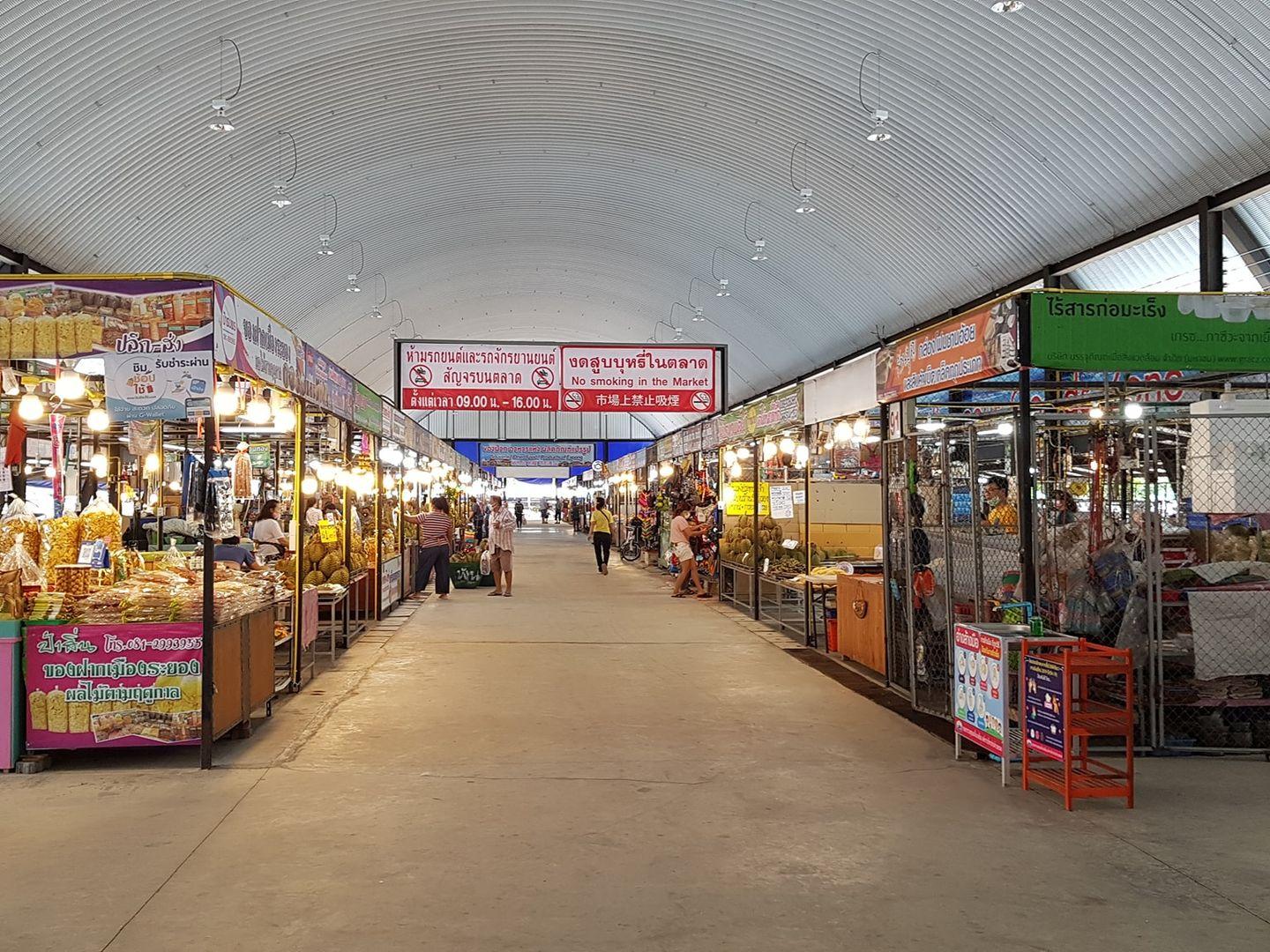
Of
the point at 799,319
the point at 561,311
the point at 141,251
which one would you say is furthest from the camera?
the point at 561,311

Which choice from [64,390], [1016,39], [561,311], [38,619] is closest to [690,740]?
[38,619]

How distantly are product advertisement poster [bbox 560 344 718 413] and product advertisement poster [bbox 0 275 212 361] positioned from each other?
9.94 meters

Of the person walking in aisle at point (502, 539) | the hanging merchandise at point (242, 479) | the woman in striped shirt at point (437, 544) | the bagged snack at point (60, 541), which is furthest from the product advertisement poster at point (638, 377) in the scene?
the bagged snack at point (60, 541)

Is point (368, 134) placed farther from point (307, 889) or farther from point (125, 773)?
point (307, 889)

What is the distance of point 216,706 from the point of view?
621 centimetres

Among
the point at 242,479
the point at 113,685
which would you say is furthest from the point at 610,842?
the point at 242,479

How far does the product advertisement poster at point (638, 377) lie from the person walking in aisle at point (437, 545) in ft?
8.45

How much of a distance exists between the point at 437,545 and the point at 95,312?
10.1 meters

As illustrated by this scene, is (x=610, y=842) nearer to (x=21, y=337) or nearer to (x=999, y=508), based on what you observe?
(x=21, y=337)

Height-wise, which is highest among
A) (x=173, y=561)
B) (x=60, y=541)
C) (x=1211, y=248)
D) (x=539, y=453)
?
(x=1211, y=248)

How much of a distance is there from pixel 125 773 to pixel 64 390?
2.71 m

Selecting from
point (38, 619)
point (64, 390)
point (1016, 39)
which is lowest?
point (38, 619)

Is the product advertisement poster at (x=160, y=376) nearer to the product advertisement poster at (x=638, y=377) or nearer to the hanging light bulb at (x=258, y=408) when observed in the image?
the hanging light bulb at (x=258, y=408)

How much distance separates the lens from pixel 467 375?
15688 millimetres
